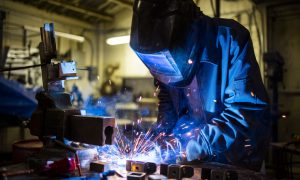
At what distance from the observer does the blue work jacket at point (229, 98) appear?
1712mm

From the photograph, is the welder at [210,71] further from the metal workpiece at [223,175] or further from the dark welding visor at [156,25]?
the metal workpiece at [223,175]

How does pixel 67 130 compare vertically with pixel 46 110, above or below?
below

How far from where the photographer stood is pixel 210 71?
193 centimetres

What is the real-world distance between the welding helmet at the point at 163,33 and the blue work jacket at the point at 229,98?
24 centimetres

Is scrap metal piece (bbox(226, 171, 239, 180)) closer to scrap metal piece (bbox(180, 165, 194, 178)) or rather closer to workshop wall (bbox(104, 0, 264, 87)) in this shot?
scrap metal piece (bbox(180, 165, 194, 178))

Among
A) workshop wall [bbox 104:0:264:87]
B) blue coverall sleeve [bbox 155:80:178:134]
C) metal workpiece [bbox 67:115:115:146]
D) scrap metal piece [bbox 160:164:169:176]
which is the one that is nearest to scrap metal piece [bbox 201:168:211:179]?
scrap metal piece [bbox 160:164:169:176]

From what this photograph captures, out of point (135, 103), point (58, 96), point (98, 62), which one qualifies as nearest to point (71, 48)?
point (98, 62)

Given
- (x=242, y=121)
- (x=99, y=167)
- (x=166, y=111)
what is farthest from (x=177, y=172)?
(x=166, y=111)

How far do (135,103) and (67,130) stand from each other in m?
5.71

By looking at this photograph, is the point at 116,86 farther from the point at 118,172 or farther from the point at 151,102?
the point at 118,172

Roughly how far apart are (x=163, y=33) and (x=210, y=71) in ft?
1.84

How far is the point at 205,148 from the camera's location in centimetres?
172

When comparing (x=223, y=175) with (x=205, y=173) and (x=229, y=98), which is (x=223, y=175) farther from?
(x=229, y=98)

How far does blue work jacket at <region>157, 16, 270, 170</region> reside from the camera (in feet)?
5.62
